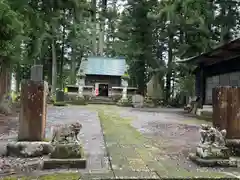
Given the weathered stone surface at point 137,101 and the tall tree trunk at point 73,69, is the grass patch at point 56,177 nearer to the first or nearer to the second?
the weathered stone surface at point 137,101

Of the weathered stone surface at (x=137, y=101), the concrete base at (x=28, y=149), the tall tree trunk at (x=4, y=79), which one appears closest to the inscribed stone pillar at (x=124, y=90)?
the weathered stone surface at (x=137, y=101)

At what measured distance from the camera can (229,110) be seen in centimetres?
542

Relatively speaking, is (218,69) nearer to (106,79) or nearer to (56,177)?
(56,177)

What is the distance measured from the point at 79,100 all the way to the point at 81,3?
1426cm

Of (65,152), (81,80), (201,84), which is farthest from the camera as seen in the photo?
(81,80)

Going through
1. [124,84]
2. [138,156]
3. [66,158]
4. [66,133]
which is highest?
[124,84]

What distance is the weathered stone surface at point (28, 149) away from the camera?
4.98m

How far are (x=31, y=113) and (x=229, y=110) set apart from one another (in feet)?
12.8

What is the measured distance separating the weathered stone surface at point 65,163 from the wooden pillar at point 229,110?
2911 mm

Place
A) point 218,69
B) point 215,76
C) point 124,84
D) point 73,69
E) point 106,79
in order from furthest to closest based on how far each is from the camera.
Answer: point 73,69, point 106,79, point 124,84, point 215,76, point 218,69

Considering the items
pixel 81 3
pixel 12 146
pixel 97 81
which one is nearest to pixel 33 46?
pixel 81 3

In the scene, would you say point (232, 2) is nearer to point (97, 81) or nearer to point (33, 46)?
point (33, 46)

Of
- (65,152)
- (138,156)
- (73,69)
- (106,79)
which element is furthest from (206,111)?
(73,69)

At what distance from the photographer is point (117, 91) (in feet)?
92.8
